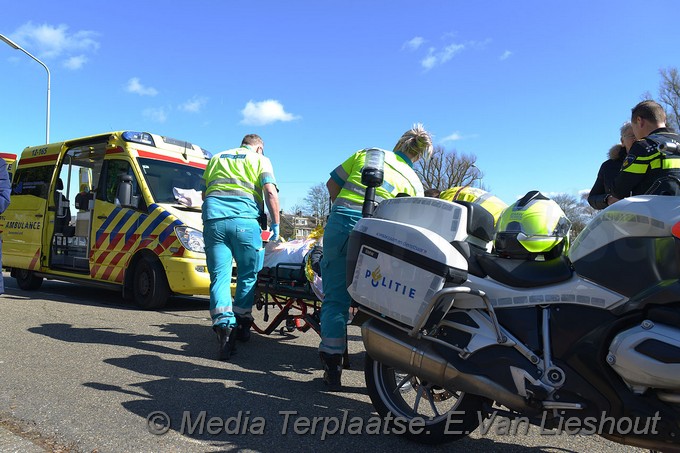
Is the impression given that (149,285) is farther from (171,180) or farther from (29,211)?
(29,211)

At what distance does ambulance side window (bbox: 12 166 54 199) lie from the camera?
9141 millimetres

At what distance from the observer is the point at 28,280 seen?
9.32 meters

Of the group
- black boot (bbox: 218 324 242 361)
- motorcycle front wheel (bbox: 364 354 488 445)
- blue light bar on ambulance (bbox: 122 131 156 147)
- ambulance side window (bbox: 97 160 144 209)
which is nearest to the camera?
motorcycle front wheel (bbox: 364 354 488 445)

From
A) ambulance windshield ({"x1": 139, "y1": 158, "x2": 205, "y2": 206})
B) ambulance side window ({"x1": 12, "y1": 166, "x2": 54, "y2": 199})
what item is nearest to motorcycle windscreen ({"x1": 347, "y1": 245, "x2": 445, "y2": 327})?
ambulance windshield ({"x1": 139, "y1": 158, "x2": 205, "y2": 206})

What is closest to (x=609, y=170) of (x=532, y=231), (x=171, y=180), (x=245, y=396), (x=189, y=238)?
(x=532, y=231)

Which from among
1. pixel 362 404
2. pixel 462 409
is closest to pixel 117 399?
pixel 362 404

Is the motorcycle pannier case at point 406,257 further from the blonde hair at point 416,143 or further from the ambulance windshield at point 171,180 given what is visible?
the ambulance windshield at point 171,180

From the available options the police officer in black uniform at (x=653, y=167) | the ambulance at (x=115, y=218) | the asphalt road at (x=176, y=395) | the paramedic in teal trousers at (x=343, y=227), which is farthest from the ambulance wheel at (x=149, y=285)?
the police officer in black uniform at (x=653, y=167)

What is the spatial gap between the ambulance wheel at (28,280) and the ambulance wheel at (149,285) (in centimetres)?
319

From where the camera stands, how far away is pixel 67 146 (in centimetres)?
898

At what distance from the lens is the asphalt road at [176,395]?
9.23 feet

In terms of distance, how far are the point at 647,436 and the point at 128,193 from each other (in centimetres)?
683

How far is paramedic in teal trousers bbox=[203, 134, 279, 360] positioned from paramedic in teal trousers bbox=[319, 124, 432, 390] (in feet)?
3.52

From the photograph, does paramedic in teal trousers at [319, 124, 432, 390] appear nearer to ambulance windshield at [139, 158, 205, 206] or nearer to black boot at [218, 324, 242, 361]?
black boot at [218, 324, 242, 361]
